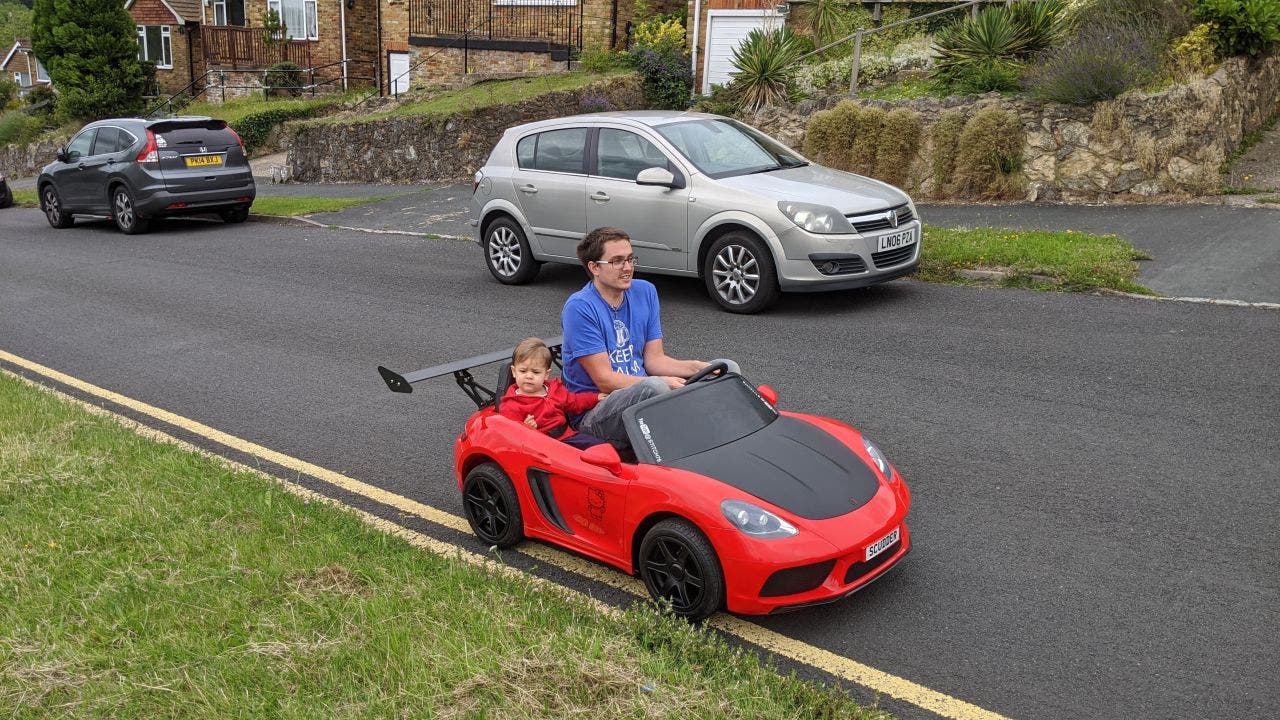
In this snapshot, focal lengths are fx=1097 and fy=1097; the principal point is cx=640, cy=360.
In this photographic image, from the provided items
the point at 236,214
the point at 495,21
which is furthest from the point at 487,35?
the point at 236,214

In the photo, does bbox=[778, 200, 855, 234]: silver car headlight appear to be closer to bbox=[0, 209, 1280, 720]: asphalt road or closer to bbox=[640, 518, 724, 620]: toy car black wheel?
bbox=[0, 209, 1280, 720]: asphalt road

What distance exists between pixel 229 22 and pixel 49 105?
25.2 ft

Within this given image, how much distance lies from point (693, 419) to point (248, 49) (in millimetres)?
34605

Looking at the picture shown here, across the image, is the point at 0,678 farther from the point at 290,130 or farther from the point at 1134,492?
the point at 290,130

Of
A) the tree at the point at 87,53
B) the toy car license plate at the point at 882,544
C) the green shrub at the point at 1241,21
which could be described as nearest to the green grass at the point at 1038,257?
the green shrub at the point at 1241,21

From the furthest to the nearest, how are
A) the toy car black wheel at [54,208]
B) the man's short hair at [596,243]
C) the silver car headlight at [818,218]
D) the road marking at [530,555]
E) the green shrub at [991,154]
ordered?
the toy car black wheel at [54,208] → the green shrub at [991,154] → the silver car headlight at [818,218] → the man's short hair at [596,243] → the road marking at [530,555]

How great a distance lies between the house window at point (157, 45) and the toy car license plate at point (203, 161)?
28.8m

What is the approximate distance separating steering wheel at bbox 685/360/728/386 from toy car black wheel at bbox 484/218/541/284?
662cm

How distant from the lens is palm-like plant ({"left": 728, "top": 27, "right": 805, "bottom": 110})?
729 inches

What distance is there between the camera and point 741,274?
33.6ft

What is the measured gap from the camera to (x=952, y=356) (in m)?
8.55

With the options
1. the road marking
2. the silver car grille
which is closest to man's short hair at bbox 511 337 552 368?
the road marking

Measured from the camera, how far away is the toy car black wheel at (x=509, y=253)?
12.0 meters

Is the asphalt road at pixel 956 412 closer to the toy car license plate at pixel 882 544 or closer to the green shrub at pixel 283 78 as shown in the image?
the toy car license plate at pixel 882 544
